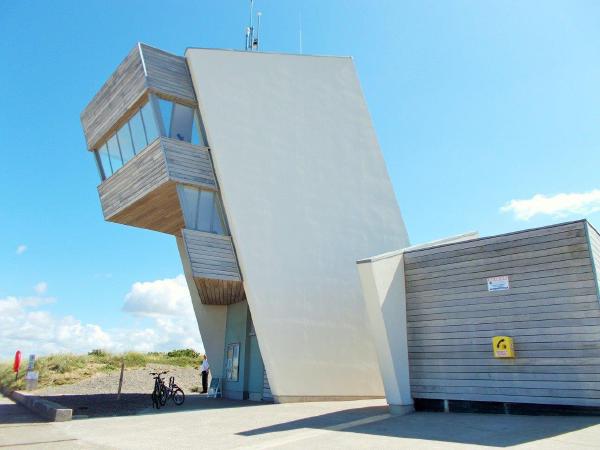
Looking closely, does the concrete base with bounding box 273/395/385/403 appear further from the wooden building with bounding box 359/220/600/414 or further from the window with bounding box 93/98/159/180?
the window with bounding box 93/98/159/180

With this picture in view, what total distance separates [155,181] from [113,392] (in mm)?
9069

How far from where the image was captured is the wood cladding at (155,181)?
14.5 meters

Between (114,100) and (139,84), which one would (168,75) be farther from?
(114,100)

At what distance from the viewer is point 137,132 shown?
52.0 feet

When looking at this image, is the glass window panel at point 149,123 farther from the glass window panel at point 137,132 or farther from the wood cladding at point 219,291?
the wood cladding at point 219,291

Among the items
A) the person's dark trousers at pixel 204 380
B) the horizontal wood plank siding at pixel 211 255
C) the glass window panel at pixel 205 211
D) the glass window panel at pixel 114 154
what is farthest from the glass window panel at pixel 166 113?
the person's dark trousers at pixel 204 380

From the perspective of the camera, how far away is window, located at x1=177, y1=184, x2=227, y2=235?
1466cm

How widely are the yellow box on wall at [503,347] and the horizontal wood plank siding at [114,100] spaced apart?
12241 millimetres

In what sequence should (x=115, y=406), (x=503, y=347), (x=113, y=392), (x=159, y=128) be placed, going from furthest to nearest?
(x=113, y=392), (x=159, y=128), (x=115, y=406), (x=503, y=347)

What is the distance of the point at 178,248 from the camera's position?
2098 cm

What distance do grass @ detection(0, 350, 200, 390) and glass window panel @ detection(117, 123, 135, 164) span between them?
11387 mm

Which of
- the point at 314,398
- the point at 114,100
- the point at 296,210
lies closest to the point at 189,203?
the point at 296,210

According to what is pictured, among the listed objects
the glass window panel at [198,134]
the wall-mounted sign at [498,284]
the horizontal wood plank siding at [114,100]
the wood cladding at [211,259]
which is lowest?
the wall-mounted sign at [498,284]

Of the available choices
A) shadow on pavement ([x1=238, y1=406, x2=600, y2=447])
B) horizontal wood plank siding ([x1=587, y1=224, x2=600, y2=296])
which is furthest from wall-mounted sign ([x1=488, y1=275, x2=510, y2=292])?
shadow on pavement ([x1=238, y1=406, x2=600, y2=447])
